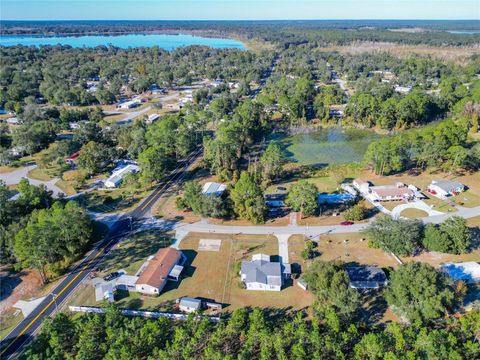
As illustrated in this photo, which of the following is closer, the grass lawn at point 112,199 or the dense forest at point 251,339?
the dense forest at point 251,339

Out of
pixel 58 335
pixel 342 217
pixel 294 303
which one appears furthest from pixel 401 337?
pixel 58 335

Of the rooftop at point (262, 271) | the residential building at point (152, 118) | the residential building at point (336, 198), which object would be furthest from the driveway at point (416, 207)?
the residential building at point (152, 118)

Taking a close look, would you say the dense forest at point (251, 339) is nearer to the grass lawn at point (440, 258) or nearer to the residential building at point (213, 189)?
the grass lawn at point (440, 258)

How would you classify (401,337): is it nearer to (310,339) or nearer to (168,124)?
(310,339)

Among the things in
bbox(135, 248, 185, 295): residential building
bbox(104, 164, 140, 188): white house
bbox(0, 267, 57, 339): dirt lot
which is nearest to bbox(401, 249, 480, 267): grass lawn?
bbox(135, 248, 185, 295): residential building

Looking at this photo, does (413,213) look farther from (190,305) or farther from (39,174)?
(39,174)

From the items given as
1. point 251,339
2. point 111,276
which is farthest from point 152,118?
point 251,339
